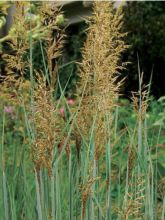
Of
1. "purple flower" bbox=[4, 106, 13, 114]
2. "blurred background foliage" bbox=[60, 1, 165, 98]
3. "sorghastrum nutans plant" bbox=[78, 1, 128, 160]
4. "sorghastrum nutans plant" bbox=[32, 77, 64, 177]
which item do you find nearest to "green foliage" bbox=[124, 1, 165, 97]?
"blurred background foliage" bbox=[60, 1, 165, 98]

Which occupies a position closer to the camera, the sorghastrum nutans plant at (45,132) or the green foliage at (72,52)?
the sorghastrum nutans plant at (45,132)

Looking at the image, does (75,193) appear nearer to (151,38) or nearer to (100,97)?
(100,97)

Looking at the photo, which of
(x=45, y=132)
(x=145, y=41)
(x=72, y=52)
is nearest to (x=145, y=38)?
(x=145, y=41)

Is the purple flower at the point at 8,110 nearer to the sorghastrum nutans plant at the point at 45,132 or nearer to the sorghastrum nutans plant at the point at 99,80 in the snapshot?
the sorghastrum nutans plant at the point at 99,80

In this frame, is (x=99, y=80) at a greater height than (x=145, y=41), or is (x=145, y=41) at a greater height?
(x=99, y=80)

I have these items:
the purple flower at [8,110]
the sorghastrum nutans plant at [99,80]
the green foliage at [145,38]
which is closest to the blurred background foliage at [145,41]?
the green foliage at [145,38]

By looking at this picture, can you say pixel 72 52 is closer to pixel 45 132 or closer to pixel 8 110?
pixel 8 110

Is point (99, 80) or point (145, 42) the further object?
point (145, 42)

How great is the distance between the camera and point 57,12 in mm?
2152

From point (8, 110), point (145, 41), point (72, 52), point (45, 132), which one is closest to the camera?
point (45, 132)

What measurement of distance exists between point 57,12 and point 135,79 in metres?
8.01

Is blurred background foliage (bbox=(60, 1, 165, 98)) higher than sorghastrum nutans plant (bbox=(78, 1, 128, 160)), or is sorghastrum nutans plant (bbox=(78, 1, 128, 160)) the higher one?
sorghastrum nutans plant (bbox=(78, 1, 128, 160))

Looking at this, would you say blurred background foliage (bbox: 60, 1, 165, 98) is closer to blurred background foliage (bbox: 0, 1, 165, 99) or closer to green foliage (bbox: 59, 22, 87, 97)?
blurred background foliage (bbox: 0, 1, 165, 99)

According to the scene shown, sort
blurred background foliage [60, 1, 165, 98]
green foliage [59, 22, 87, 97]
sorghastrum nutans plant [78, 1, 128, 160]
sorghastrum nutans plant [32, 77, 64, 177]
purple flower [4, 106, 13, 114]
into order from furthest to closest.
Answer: green foliage [59, 22, 87, 97] < blurred background foliage [60, 1, 165, 98] < purple flower [4, 106, 13, 114] < sorghastrum nutans plant [78, 1, 128, 160] < sorghastrum nutans plant [32, 77, 64, 177]
